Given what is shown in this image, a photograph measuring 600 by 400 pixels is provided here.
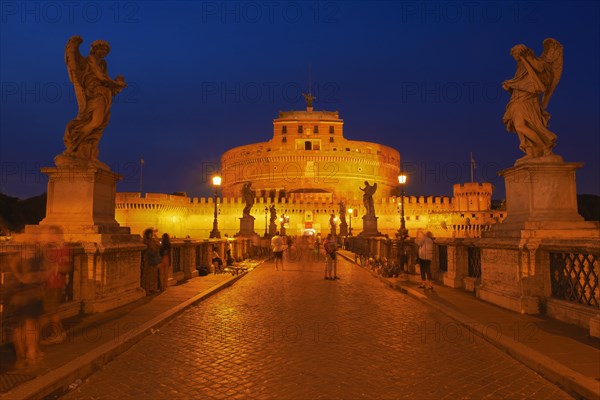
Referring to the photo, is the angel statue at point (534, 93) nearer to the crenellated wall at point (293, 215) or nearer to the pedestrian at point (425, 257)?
the pedestrian at point (425, 257)

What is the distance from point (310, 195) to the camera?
280ft

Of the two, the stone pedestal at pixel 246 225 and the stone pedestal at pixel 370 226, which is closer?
the stone pedestal at pixel 370 226

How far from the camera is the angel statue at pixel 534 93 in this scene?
8461 millimetres

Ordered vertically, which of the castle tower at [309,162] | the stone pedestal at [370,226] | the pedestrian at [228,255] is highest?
the castle tower at [309,162]

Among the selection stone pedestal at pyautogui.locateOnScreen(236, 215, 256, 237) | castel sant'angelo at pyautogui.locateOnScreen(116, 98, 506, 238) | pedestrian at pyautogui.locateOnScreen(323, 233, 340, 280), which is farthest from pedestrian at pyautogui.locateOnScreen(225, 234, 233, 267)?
castel sant'angelo at pyautogui.locateOnScreen(116, 98, 506, 238)

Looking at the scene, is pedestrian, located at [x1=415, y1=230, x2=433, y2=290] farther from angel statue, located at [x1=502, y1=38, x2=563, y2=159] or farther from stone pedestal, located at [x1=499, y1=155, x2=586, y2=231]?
angel statue, located at [x1=502, y1=38, x2=563, y2=159]

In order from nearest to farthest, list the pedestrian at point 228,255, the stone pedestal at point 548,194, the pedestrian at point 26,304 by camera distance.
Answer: the pedestrian at point 26,304 < the stone pedestal at point 548,194 < the pedestrian at point 228,255

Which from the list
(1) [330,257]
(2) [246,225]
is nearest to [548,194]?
(1) [330,257]

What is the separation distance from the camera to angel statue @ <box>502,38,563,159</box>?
846 cm

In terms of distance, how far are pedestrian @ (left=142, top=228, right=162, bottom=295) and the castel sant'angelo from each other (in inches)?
2054

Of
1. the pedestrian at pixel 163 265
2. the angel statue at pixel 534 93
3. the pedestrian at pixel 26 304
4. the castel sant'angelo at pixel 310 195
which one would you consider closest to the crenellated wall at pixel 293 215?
the castel sant'angelo at pixel 310 195

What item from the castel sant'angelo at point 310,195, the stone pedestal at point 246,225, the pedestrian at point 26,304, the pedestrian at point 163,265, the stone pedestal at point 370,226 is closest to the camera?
the pedestrian at point 26,304

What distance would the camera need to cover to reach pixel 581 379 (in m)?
4.24

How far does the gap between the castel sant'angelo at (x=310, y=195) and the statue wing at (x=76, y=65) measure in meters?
53.9
